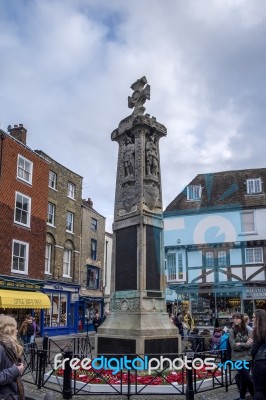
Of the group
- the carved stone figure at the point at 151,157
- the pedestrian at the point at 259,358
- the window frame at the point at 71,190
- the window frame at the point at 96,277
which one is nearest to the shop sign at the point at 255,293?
the window frame at the point at 96,277

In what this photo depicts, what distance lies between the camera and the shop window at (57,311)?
89.9ft

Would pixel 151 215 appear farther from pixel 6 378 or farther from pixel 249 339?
pixel 6 378

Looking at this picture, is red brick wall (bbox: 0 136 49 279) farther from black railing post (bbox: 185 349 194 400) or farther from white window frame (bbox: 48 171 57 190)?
black railing post (bbox: 185 349 194 400)

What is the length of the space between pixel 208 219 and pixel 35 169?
1434cm

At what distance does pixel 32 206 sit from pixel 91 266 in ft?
32.6

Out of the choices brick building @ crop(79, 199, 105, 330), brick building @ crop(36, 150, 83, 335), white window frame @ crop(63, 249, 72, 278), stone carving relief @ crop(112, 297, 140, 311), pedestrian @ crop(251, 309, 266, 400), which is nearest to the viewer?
pedestrian @ crop(251, 309, 266, 400)

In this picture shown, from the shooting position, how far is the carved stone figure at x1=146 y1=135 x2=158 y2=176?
1112 centimetres

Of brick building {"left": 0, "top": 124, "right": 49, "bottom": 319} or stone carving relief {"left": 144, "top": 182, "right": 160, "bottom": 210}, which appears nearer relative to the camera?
stone carving relief {"left": 144, "top": 182, "right": 160, "bottom": 210}

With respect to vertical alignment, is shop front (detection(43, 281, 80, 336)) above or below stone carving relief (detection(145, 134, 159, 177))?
below

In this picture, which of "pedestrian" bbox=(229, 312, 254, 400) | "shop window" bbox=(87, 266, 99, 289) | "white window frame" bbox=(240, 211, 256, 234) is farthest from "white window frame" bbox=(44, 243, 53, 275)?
"pedestrian" bbox=(229, 312, 254, 400)

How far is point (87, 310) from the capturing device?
109 ft

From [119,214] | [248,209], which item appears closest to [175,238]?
[248,209]

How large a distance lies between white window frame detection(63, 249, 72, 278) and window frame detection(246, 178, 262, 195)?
15.2 metres

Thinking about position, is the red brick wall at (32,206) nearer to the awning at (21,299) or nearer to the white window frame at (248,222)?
the awning at (21,299)
